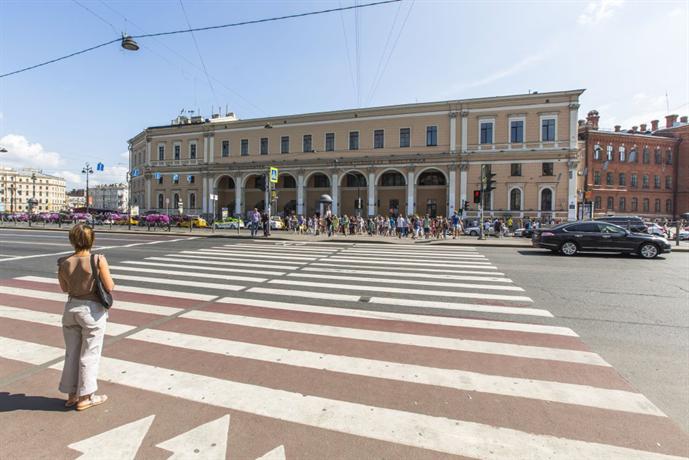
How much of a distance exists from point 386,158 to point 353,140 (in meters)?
5.17

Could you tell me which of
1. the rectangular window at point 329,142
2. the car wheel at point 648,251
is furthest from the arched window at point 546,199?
the rectangular window at point 329,142

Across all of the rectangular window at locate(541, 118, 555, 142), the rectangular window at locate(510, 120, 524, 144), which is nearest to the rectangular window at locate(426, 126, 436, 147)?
the rectangular window at locate(510, 120, 524, 144)

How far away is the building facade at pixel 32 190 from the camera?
107000 millimetres

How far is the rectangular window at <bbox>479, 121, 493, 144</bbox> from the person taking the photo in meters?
38.0

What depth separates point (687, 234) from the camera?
1077 inches

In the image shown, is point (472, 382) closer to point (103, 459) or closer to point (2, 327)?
point (103, 459)

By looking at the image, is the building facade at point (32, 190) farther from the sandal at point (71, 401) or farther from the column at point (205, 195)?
the sandal at point (71, 401)

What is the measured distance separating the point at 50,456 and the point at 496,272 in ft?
33.9

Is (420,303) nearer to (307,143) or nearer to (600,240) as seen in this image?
(600,240)

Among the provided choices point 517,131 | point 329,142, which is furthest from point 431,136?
point 329,142

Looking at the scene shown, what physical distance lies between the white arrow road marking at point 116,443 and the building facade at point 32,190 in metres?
133

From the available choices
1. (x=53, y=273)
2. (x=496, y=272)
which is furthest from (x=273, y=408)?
(x=53, y=273)

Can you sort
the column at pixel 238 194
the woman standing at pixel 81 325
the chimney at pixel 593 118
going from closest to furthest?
the woman standing at pixel 81 325 → the column at pixel 238 194 → the chimney at pixel 593 118

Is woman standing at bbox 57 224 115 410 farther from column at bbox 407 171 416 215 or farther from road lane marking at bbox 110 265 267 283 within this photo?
column at bbox 407 171 416 215
